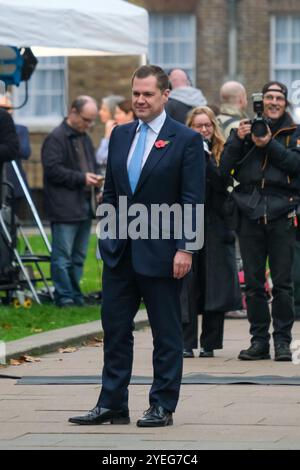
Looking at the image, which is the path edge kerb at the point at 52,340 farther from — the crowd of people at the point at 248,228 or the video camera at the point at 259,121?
the video camera at the point at 259,121

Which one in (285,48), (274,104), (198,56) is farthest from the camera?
(285,48)

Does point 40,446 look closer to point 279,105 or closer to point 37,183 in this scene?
point 279,105

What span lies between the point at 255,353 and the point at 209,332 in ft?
1.60

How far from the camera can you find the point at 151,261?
849 centimetres

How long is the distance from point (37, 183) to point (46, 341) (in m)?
19.7

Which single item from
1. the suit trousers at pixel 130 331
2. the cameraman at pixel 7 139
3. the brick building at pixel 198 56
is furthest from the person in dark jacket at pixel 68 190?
the brick building at pixel 198 56

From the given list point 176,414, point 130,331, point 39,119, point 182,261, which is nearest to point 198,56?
point 39,119

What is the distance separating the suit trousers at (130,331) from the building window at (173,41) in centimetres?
2516

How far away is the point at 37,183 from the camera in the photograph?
1252 inches

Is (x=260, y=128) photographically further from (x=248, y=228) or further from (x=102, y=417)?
(x=102, y=417)

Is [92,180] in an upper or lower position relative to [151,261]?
lower

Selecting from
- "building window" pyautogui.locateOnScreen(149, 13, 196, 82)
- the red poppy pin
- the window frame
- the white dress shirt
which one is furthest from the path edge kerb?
"building window" pyautogui.locateOnScreen(149, 13, 196, 82)

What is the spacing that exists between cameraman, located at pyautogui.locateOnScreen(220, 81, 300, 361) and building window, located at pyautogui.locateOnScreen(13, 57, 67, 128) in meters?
21.9

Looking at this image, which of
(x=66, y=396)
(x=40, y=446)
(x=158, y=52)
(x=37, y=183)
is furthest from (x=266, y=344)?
(x=158, y=52)
